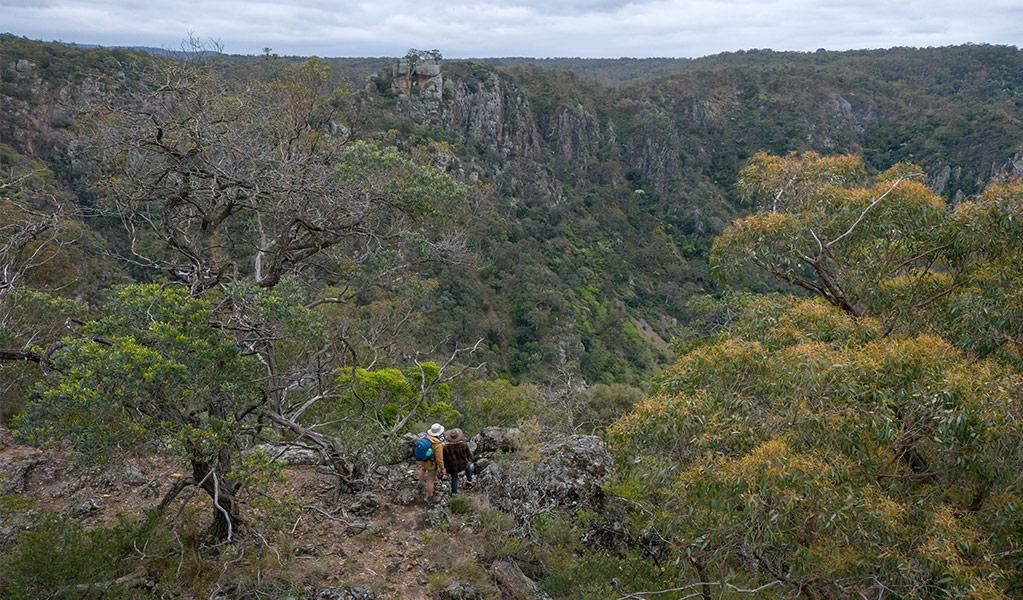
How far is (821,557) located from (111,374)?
4.63 metres

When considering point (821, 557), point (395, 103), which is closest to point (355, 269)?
point (821, 557)

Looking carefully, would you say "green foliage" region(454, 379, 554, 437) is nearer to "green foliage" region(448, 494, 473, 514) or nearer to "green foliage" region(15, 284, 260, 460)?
"green foliage" region(448, 494, 473, 514)

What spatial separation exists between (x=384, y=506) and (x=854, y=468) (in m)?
4.79

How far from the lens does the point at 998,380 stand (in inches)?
143

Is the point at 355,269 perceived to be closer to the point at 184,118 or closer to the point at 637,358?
the point at 184,118

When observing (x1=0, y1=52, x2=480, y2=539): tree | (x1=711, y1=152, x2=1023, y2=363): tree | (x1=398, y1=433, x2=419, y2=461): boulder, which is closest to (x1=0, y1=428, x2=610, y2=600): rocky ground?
(x1=398, y1=433, x2=419, y2=461): boulder

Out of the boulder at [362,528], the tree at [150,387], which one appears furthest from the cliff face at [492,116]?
the tree at [150,387]

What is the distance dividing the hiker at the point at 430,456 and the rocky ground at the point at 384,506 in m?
0.25

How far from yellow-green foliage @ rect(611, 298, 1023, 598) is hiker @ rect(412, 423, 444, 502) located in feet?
8.92

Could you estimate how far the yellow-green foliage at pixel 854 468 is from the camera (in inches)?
134

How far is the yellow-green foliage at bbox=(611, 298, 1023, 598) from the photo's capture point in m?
3.41

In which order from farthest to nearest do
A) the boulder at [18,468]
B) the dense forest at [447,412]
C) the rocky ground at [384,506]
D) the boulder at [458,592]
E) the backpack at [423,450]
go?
the backpack at [423,450]
the boulder at [18,468]
the rocky ground at [384,506]
the boulder at [458,592]
the dense forest at [447,412]

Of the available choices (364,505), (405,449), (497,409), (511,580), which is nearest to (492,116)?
(497,409)

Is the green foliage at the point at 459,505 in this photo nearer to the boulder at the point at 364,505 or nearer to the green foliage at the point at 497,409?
the boulder at the point at 364,505
